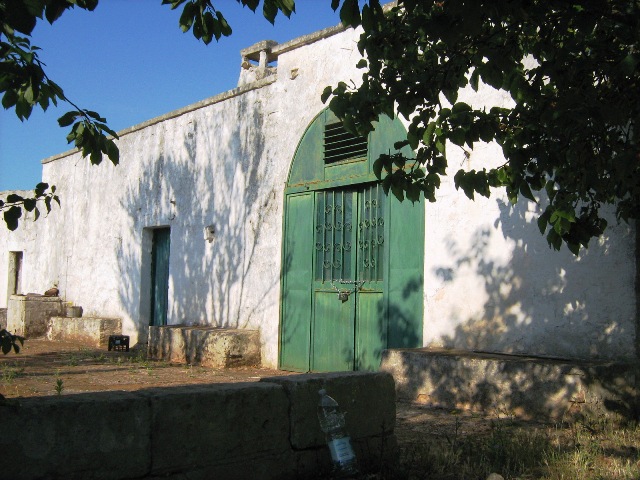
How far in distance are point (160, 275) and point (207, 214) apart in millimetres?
2211

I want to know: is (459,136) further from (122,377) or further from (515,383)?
(122,377)

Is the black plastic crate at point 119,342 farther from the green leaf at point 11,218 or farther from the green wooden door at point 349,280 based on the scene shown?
the green leaf at point 11,218

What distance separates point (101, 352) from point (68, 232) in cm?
493

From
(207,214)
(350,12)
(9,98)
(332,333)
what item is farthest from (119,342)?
(350,12)

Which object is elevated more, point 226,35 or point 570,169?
point 226,35

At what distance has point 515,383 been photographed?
597 cm

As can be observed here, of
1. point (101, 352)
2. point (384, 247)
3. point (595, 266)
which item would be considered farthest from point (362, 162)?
point (101, 352)

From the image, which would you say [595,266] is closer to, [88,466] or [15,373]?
[88,466]

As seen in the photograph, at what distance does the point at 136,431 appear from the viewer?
3.42 metres

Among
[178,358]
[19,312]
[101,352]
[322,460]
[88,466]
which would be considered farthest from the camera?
[19,312]

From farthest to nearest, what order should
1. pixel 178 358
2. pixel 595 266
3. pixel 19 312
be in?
pixel 19 312 → pixel 178 358 → pixel 595 266

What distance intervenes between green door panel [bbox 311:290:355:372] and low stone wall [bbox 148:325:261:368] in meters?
1.16

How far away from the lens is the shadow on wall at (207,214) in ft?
33.6

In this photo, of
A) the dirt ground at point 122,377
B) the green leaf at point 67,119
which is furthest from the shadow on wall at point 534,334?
the green leaf at point 67,119
